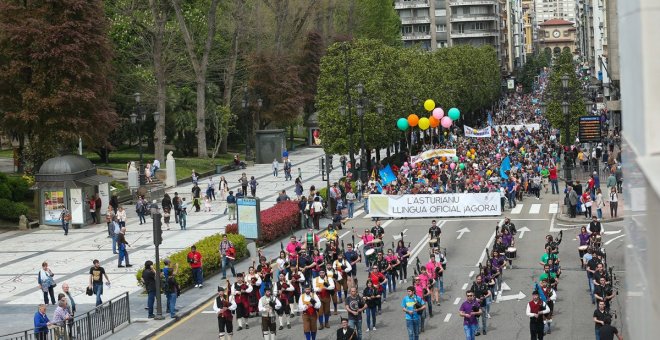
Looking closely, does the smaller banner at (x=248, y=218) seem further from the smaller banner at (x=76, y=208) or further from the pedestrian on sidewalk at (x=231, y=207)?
the smaller banner at (x=76, y=208)

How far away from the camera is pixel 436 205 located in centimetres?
4703

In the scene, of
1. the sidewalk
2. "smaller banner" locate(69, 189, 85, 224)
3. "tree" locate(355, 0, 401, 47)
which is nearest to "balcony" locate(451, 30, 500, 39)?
"tree" locate(355, 0, 401, 47)

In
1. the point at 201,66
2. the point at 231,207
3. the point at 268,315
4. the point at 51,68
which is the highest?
the point at 201,66

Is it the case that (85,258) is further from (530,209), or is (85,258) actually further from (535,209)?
(535,209)

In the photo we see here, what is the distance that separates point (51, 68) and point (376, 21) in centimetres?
7435

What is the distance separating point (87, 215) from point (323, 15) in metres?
65.3

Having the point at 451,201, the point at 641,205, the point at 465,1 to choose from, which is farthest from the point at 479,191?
the point at 465,1

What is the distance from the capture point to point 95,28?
191ft

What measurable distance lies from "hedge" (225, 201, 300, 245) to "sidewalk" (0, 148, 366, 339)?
1.73ft

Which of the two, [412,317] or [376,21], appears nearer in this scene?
[412,317]

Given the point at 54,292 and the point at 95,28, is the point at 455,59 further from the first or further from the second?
the point at 54,292

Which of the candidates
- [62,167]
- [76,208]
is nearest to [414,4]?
[76,208]

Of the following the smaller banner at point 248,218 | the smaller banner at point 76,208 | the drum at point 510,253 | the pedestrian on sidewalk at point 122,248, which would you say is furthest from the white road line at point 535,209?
the smaller banner at point 76,208

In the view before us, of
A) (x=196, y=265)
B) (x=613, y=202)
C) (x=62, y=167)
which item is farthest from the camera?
(x=62, y=167)
